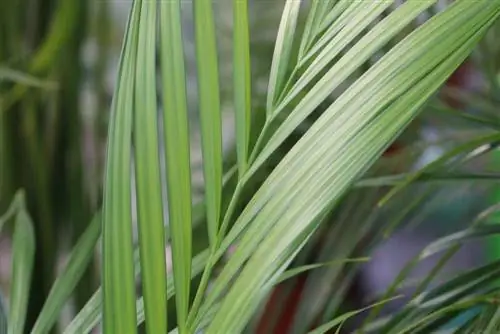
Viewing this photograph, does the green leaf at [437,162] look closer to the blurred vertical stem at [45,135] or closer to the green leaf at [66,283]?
the green leaf at [66,283]

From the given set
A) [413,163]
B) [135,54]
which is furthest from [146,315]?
[413,163]

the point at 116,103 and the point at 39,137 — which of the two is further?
the point at 39,137

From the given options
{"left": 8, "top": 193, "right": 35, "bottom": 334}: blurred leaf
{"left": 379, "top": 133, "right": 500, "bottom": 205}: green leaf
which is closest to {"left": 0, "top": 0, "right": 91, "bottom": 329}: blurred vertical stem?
{"left": 8, "top": 193, "right": 35, "bottom": 334}: blurred leaf

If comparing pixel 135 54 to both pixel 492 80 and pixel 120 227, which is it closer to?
pixel 120 227

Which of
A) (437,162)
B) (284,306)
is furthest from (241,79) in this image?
(284,306)

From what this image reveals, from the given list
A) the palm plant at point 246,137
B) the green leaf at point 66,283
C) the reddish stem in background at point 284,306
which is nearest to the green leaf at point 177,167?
the palm plant at point 246,137

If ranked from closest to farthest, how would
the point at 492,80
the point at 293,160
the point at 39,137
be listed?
the point at 293,160, the point at 492,80, the point at 39,137
